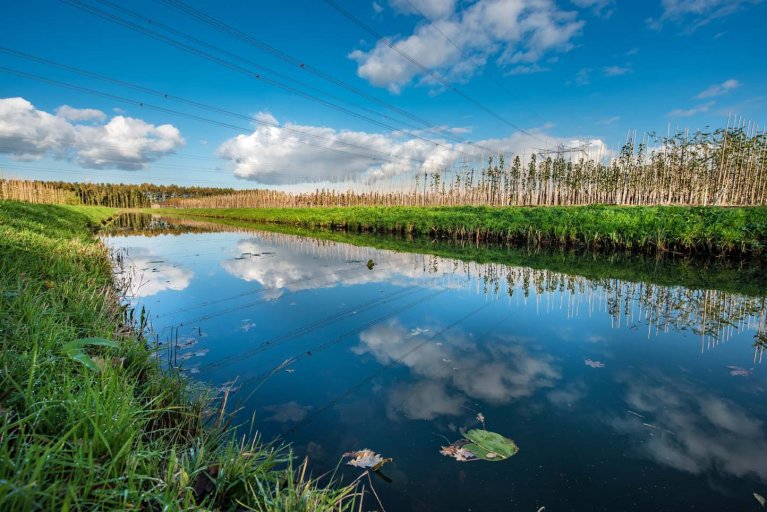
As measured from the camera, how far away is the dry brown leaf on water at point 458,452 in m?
2.62

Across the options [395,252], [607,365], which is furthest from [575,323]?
[395,252]

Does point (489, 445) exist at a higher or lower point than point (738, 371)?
lower

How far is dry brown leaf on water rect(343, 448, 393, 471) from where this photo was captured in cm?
254

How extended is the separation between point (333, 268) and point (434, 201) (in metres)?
32.9

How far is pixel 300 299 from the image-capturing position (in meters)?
7.41

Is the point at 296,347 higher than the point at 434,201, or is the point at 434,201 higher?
the point at 434,201

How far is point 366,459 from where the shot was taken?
2631mm

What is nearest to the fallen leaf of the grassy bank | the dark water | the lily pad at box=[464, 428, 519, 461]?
the dark water

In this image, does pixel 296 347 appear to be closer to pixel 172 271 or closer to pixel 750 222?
pixel 172 271

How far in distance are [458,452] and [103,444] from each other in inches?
86.6

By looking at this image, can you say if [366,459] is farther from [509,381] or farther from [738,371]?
[738,371]

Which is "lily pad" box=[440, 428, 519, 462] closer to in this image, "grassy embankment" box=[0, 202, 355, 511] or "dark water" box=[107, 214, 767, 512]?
"dark water" box=[107, 214, 767, 512]

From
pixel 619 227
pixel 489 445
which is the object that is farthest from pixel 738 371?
pixel 619 227

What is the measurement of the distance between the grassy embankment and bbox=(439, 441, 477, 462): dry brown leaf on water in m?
0.78
